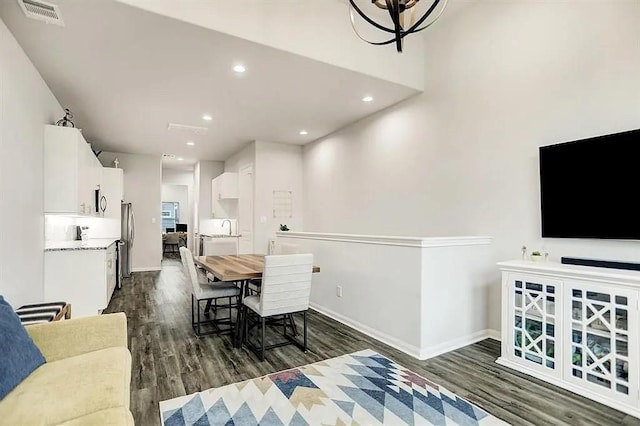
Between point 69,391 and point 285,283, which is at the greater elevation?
point 285,283

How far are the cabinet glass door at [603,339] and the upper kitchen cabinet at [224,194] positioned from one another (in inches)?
258

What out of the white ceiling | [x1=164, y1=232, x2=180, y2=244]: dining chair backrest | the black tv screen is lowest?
[x1=164, y1=232, x2=180, y2=244]: dining chair backrest

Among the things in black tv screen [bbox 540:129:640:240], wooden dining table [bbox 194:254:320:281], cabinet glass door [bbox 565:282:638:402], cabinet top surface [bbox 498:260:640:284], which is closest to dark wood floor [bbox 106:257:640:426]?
cabinet glass door [bbox 565:282:638:402]

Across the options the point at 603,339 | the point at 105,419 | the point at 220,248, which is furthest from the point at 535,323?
the point at 220,248

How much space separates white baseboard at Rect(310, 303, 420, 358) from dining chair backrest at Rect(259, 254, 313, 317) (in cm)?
88

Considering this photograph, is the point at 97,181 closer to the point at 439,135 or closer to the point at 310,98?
the point at 310,98

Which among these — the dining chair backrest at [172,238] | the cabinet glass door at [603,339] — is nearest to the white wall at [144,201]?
the dining chair backrest at [172,238]

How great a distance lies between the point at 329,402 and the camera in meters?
2.25

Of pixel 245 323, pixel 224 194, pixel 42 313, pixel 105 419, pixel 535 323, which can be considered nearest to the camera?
pixel 105 419

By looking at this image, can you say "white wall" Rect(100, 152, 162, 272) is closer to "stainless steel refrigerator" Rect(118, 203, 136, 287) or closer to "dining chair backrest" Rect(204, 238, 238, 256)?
"stainless steel refrigerator" Rect(118, 203, 136, 287)

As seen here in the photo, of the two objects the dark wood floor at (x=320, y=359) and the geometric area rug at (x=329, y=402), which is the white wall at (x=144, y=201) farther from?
the geometric area rug at (x=329, y=402)

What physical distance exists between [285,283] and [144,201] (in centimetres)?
650

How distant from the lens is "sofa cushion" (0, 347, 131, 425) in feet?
4.30

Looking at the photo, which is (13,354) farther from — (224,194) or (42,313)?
(224,194)
